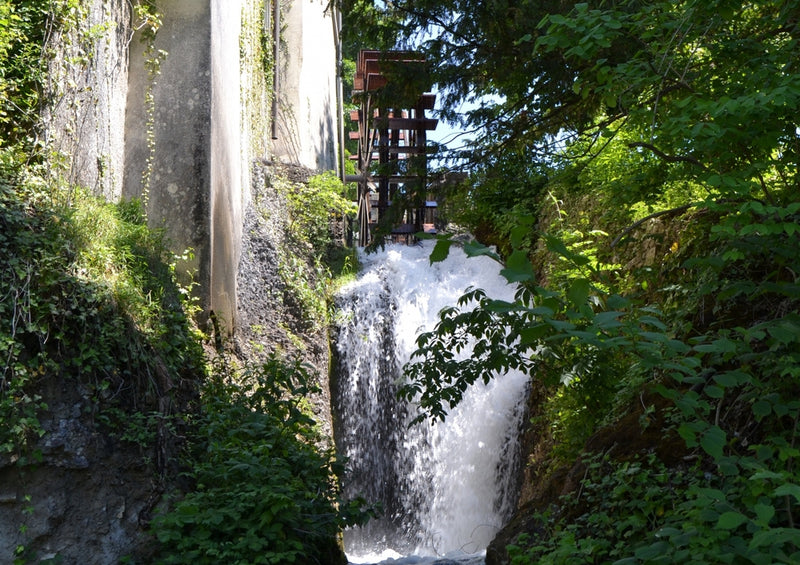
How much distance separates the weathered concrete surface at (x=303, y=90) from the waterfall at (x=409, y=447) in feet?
9.63

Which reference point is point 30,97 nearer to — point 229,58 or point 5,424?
point 5,424

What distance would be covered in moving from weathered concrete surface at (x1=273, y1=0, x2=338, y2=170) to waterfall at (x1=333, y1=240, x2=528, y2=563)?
2935 millimetres

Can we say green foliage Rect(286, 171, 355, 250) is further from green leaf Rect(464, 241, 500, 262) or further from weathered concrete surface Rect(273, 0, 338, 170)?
green leaf Rect(464, 241, 500, 262)

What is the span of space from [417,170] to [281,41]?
20.2 feet

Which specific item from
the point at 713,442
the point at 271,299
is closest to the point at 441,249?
the point at 713,442

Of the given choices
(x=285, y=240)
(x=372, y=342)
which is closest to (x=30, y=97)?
(x=285, y=240)

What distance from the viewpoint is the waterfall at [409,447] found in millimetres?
9555

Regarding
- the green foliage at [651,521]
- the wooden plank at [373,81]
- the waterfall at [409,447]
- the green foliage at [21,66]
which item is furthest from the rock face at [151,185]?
the wooden plank at [373,81]

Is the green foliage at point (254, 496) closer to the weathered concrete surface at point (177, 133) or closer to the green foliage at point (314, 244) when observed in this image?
the weathered concrete surface at point (177, 133)

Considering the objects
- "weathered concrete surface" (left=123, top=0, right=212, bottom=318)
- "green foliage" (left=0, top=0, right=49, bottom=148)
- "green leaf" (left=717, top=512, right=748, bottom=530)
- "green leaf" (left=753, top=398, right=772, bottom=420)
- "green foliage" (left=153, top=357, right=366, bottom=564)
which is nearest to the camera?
"green leaf" (left=717, top=512, right=748, bottom=530)

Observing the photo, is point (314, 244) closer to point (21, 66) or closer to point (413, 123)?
point (21, 66)

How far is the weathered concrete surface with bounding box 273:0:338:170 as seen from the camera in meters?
12.9

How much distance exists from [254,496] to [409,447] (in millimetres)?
5639

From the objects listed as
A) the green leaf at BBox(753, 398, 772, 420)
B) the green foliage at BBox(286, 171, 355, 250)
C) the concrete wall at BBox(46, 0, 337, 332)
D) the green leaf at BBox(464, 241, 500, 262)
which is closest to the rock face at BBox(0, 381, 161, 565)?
the concrete wall at BBox(46, 0, 337, 332)
